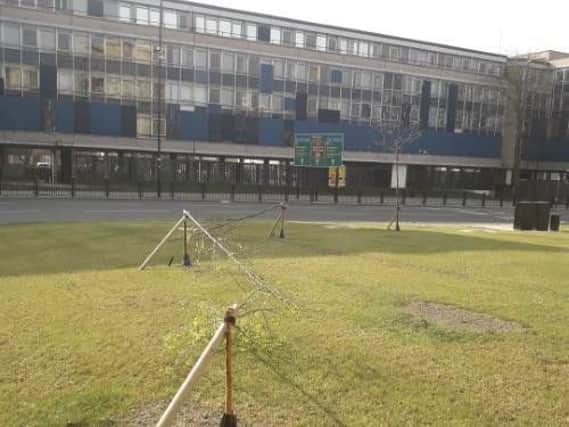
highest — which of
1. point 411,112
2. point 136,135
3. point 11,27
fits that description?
point 11,27

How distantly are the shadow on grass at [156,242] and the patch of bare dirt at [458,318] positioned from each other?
448 centimetres

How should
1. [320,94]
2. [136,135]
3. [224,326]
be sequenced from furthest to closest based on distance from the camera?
[320,94] < [136,135] < [224,326]

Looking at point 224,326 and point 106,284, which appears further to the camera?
point 106,284

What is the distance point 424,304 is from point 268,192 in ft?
117

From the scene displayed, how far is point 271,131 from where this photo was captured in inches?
2037

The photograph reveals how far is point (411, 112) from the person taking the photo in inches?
2298

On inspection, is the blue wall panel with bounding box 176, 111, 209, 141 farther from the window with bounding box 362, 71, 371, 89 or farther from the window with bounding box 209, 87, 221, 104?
the window with bounding box 362, 71, 371, 89

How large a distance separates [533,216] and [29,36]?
40.1 meters

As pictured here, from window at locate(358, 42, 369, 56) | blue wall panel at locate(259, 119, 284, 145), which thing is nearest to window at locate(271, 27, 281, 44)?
blue wall panel at locate(259, 119, 284, 145)

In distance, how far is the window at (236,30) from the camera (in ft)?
168

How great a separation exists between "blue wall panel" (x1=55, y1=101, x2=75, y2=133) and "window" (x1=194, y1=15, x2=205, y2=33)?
44.3 ft

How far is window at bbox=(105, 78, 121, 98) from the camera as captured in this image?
46.2 meters

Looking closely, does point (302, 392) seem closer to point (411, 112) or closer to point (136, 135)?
point (136, 135)

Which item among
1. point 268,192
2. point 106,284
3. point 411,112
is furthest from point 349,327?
point 411,112
